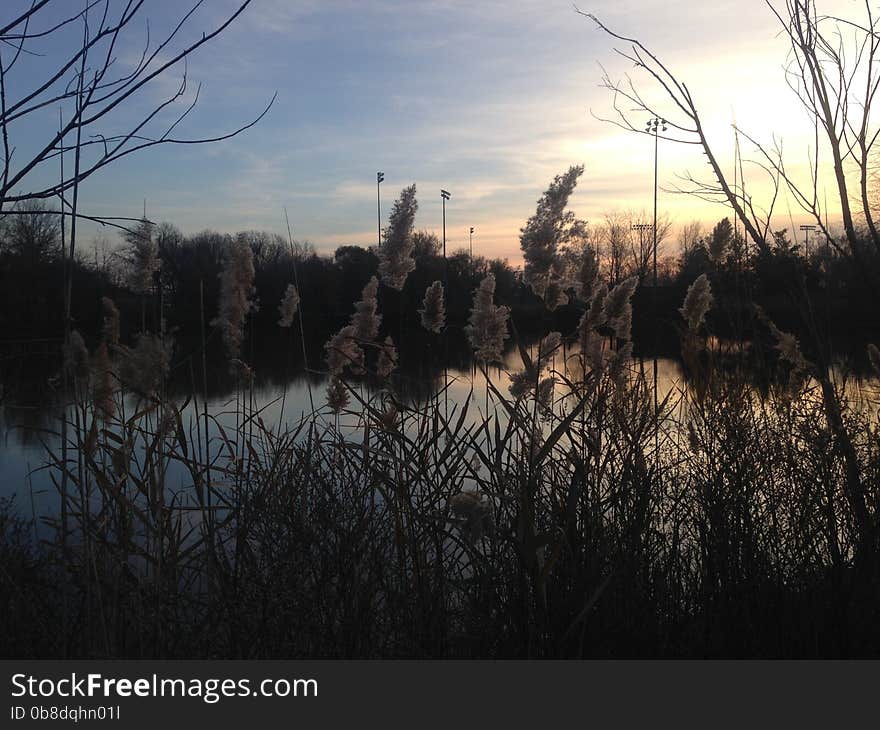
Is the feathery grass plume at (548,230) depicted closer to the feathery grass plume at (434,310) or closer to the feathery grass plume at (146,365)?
the feathery grass plume at (434,310)

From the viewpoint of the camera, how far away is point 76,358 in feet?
10.7

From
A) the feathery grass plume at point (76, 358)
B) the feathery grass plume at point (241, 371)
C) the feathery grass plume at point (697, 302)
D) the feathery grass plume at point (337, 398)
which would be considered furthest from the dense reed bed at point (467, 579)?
the feathery grass plume at point (697, 302)

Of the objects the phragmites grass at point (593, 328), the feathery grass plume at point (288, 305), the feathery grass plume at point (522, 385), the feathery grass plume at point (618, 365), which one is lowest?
the feathery grass plume at point (522, 385)

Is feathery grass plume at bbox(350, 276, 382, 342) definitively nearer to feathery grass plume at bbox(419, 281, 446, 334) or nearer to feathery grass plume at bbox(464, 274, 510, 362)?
feathery grass plume at bbox(419, 281, 446, 334)

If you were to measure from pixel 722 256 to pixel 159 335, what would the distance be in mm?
3886

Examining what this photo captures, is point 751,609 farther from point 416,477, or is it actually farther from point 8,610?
point 8,610

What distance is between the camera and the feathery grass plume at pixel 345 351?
3.94 meters

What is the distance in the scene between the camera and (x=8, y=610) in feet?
10.4

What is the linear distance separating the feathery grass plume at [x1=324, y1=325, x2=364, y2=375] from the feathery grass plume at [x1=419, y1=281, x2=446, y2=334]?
0.42 metres

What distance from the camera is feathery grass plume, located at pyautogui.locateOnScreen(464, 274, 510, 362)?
375 centimetres

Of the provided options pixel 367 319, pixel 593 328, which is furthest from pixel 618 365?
pixel 367 319

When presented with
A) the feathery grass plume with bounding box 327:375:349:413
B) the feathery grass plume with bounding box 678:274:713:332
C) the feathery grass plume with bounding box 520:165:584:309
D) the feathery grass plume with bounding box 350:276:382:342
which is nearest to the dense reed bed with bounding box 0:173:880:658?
the feathery grass plume with bounding box 520:165:584:309

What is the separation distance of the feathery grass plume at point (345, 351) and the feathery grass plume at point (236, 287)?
0.48 metres
